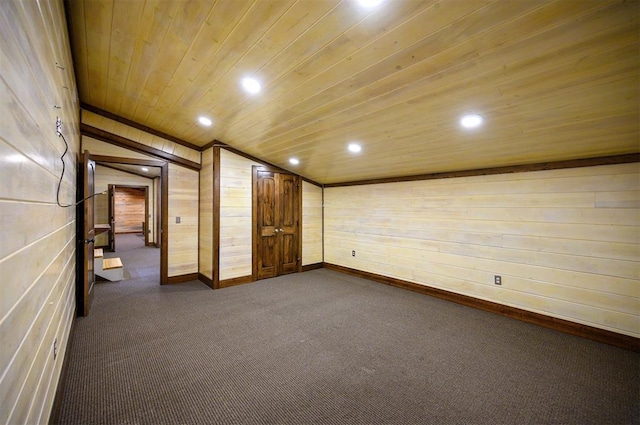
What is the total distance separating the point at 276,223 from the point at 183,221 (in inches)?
61.9

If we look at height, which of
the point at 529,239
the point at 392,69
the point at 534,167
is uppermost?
the point at 392,69

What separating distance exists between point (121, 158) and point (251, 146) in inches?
76.4

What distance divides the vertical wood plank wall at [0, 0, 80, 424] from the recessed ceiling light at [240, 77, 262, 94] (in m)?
1.20

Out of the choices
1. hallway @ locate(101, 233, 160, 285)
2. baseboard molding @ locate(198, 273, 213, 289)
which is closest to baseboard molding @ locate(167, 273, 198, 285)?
baseboard molding @ locate(198, 273, 213, 289)

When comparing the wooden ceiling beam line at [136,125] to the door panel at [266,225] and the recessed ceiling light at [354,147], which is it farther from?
the recessed ceiling light at [354,147]

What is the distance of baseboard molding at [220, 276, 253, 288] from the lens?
14.3ft

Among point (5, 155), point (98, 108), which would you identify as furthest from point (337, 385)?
point (98, 108)

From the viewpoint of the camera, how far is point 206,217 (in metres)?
4.59

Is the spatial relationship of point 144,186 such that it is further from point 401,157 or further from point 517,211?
point 517,211

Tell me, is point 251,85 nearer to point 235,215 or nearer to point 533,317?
point 235,215

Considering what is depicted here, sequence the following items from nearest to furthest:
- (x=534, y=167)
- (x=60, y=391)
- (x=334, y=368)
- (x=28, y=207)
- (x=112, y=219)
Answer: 1. (x=28, y=207)
2. (x=60, y=391)
3. (x=334, y=368)
4. (x=534, y=167)
5. (x=112, y=219)

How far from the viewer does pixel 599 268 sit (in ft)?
9.00

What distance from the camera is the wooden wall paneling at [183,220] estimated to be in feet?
14.9

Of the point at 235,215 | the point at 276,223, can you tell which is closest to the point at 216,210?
the point at 235,215
